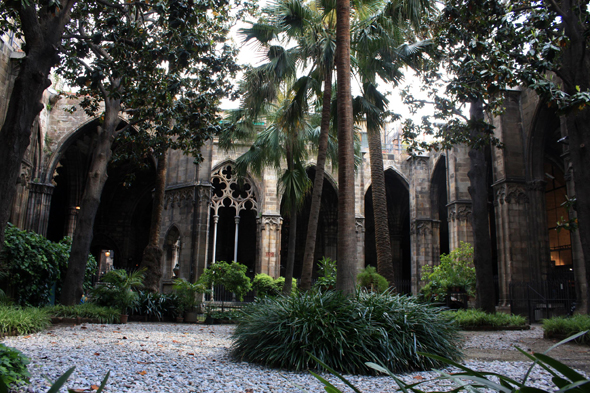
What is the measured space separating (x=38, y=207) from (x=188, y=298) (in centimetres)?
1110

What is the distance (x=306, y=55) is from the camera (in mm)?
11828

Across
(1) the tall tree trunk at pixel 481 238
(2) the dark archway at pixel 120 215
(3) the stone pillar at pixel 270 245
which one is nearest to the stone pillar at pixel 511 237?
(1) the tall tree trunk at pixel 481 238

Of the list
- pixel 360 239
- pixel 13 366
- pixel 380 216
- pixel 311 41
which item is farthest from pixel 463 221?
pixel 13 366

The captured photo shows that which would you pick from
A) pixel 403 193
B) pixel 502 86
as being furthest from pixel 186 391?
pixel 403 193

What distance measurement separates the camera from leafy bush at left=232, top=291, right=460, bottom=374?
218 inches

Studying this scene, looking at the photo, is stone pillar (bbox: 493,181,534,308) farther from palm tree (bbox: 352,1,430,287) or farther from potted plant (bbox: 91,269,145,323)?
potted plant (bbox: 91,269,145,323)

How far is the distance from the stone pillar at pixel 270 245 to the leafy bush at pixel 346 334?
15.4 metres

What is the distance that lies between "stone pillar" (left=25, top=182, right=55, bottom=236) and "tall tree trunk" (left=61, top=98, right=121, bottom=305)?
1080cm

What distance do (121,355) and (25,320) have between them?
3.42 metres

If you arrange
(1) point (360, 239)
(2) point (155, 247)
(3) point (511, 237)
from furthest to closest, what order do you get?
(1) point (360, 239)
(3) point (511, 237)
(2) point (155, 247)

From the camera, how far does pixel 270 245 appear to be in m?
22.6

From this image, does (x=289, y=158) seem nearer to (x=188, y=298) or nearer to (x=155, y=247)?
(x=155, y=247)

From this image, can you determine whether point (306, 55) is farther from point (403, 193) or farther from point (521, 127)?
point (403, 193)

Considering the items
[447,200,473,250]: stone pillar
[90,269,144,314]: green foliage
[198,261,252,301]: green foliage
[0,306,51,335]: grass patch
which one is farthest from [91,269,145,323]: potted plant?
[447,200,473,250]: stone pillar
